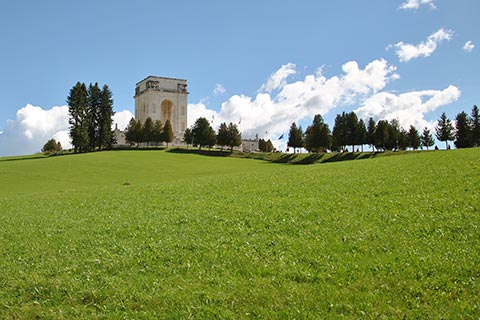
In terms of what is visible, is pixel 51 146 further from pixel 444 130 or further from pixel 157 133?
pixel 444 130

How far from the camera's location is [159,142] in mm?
118625

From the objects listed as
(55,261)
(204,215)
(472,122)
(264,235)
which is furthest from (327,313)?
(472,122)

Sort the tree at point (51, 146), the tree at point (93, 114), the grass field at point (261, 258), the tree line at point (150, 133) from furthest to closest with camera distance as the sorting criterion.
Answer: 1. the tree at point (51, 146)
2. the tree line at point (150, 133)
3. the tree at point (93, 114)
4. the grass field at point (261, 258)

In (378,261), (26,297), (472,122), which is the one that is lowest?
(26,297)

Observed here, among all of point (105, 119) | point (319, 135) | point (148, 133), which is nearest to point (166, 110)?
point (148, 133)

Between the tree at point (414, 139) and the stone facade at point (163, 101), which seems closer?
the tree at point (414, 139)

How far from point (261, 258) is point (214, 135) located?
102m

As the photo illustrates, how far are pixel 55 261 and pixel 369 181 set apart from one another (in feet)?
52.0

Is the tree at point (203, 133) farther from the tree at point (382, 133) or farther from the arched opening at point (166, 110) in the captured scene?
the tree at point (382, 133)

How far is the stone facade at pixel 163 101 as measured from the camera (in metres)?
142

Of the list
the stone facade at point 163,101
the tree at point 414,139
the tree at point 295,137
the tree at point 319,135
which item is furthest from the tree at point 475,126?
the stone facade at point 163,101

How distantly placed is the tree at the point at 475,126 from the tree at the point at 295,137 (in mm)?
41751

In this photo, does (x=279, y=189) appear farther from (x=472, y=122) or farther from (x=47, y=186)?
(x=472, y=122)

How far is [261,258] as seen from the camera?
1012cm
